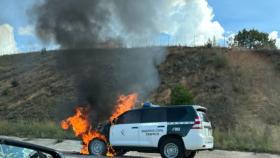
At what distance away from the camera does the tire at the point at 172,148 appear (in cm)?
1606

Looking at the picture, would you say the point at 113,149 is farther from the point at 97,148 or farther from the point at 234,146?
the point at 234,146

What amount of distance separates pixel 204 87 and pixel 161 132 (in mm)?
24206

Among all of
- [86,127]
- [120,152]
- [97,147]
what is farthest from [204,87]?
[97,147]

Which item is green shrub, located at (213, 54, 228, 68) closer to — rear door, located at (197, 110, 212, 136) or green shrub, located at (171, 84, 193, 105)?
green shrub, located at (171, 84, 193, 105)

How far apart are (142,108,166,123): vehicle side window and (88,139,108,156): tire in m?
1.88

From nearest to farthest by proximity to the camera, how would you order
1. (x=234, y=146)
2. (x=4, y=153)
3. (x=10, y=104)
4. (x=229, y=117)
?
(x=4, y=153)
(x=234, y=146)
(x=229, y=117)
(x=10, y=104)

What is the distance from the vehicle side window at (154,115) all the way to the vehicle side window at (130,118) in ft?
0.69

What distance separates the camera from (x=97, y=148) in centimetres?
1766

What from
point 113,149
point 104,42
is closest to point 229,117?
point 104,42

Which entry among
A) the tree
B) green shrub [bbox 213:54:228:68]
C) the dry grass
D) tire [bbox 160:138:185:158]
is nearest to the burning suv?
tire [bbox 160:138:185:158]

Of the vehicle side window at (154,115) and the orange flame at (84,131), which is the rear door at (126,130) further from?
the orange flame at (84,131)

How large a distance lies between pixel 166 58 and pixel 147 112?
29.7 metres

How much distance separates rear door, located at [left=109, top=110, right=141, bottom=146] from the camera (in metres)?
16.9

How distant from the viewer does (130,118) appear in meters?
17.2
